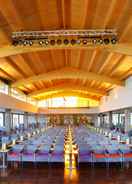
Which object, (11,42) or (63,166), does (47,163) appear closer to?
(63,166)

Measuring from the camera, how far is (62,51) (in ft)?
67.4

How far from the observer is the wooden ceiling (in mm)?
11557

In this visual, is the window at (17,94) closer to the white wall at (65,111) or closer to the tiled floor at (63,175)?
the white wall at (65,111)

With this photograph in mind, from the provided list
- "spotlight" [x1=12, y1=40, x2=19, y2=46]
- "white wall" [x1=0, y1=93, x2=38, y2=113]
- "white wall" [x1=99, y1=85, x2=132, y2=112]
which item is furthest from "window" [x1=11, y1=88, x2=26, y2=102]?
"spotlight" [x1=12, y1=40, x2=19, y2=46]

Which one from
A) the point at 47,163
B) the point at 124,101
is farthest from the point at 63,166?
the point at 124,101

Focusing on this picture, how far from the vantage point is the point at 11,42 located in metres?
15.4

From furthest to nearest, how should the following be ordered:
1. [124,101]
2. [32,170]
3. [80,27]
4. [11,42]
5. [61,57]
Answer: [124,101]
[61,57]
[11,42]
[80,27]
[32,170]

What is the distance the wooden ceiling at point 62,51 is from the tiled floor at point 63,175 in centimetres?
545

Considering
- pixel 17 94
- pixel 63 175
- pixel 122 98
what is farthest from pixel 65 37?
pixel 17 94

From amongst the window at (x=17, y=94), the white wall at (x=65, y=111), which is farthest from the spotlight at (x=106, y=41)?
the white wall at (x=65, y=111)

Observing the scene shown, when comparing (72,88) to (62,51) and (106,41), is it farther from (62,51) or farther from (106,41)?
(106,41)

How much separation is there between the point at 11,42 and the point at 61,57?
746 centimetres

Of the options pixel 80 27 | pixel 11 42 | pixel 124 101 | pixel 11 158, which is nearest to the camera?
pixel 11 158

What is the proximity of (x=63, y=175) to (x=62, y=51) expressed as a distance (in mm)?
10492
